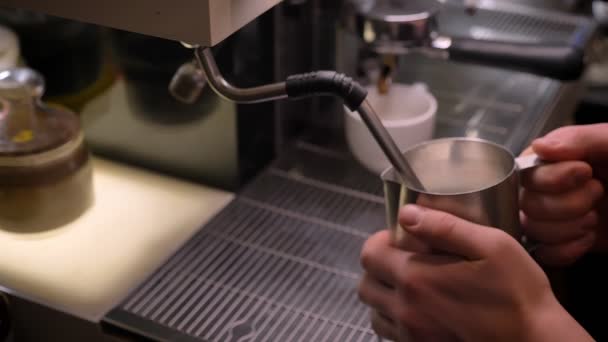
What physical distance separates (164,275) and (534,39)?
2.26 ft

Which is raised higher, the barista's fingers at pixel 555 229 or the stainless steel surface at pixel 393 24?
the stainless steel surface at pixel 393 24

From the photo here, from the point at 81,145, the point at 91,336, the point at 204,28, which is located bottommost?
the point at 91,336

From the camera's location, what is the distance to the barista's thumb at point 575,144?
25.5 inches

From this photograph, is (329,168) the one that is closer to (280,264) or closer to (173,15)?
(280,264)

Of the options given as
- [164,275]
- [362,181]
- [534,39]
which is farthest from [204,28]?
[534,39]

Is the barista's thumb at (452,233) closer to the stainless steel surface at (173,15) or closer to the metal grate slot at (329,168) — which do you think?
the stainless steel surface at (173,15)

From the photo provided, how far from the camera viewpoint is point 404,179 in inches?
23.7

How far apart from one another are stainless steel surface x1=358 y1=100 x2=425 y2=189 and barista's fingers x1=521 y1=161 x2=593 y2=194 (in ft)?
0.41

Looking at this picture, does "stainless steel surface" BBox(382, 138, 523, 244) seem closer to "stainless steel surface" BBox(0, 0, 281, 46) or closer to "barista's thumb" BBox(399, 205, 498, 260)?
"barista's thumb" BBox(399, 205, 498, 260)

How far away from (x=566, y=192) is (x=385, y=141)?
19 centimetres

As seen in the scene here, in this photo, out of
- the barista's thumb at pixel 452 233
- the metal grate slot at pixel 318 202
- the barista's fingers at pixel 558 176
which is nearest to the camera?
the barista's thumb at pixel 452 233

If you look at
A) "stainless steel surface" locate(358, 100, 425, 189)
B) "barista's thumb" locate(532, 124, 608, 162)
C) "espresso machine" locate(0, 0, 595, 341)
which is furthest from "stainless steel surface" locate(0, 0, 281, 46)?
"barista's thumb" locate(532, 124, 608, 162)

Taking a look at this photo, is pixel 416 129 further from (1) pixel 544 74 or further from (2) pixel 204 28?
(2) pixel 204 28

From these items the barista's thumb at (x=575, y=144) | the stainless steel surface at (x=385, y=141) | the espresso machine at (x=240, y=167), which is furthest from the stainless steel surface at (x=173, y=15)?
the barista's thumb at (x=575, y=144)
